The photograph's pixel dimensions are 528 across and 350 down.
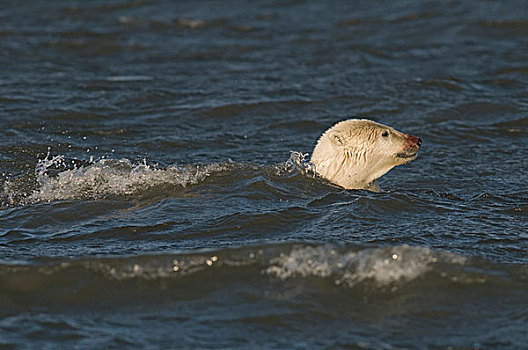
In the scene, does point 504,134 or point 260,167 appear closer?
point 260,167

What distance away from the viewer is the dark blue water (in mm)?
6184

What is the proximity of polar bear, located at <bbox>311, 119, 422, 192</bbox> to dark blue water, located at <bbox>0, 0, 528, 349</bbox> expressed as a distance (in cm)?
23

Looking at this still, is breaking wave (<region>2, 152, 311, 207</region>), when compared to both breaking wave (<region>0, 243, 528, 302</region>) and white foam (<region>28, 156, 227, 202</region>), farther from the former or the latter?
breaking wave (<region>0, 243, 528, 302</region>)

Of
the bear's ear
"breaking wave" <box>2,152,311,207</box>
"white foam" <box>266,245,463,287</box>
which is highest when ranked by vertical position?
the bear's ear

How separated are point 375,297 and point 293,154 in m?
4.01

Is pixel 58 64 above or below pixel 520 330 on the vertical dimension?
above

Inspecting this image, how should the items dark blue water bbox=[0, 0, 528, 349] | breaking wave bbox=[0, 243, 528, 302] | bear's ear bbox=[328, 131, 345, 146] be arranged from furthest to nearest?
bear's ear bbox=[328, 131, 345, 146] < breaking wave bbox=[0, 243, 528, 302] < dark blue water bbox=[0, 0, 528, 349]

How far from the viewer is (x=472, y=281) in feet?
21.9

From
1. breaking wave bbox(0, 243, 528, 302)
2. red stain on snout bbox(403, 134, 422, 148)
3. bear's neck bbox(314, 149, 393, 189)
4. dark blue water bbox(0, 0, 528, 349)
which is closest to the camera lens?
dark blue water bbox(0, 0, 528, 349)

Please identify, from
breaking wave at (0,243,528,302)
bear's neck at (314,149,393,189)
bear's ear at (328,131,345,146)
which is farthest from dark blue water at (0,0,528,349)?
bear's ear at (328,131,345,146)

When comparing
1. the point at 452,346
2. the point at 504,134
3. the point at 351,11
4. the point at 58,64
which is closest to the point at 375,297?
the point at 452,346

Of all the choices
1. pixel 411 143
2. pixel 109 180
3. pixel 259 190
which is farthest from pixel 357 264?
pixel 109 180

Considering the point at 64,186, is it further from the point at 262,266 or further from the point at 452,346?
the point at 452,346

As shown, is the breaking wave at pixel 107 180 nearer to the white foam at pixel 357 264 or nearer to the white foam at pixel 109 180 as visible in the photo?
the white foam at pixel 109 180
